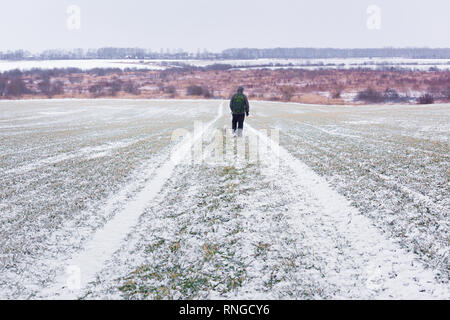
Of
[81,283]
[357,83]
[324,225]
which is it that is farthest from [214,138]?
[357,83]

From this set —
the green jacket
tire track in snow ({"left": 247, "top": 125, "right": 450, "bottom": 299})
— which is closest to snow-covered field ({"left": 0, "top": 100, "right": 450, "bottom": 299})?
tire track in snow ({"left": 247, "top": 125, "right": 450, "bottom": 299})

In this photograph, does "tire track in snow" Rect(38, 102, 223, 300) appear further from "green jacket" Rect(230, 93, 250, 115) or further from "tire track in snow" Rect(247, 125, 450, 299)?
"green jacket" Rect(230, 93, 250, 115)

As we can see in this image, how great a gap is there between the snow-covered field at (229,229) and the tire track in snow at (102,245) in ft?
0.09

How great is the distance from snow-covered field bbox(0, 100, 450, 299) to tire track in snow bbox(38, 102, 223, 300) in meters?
0.03

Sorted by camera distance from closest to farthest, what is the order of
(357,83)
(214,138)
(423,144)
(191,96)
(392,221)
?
(392,221), (423,144), (214,138), (191,96), (357,83)

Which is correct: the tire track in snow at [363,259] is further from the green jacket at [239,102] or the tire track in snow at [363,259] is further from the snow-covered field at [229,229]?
the green jacket at [239,102]

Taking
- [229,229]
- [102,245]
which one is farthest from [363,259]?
[102,245]

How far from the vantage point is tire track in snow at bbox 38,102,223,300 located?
3972mm

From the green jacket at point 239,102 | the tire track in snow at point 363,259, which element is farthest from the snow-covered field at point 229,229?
the green jacket at point 239,102

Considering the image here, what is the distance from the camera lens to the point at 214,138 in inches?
655

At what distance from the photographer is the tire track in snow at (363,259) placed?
3.73 meters

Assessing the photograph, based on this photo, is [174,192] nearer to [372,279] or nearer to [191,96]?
[372,279]
